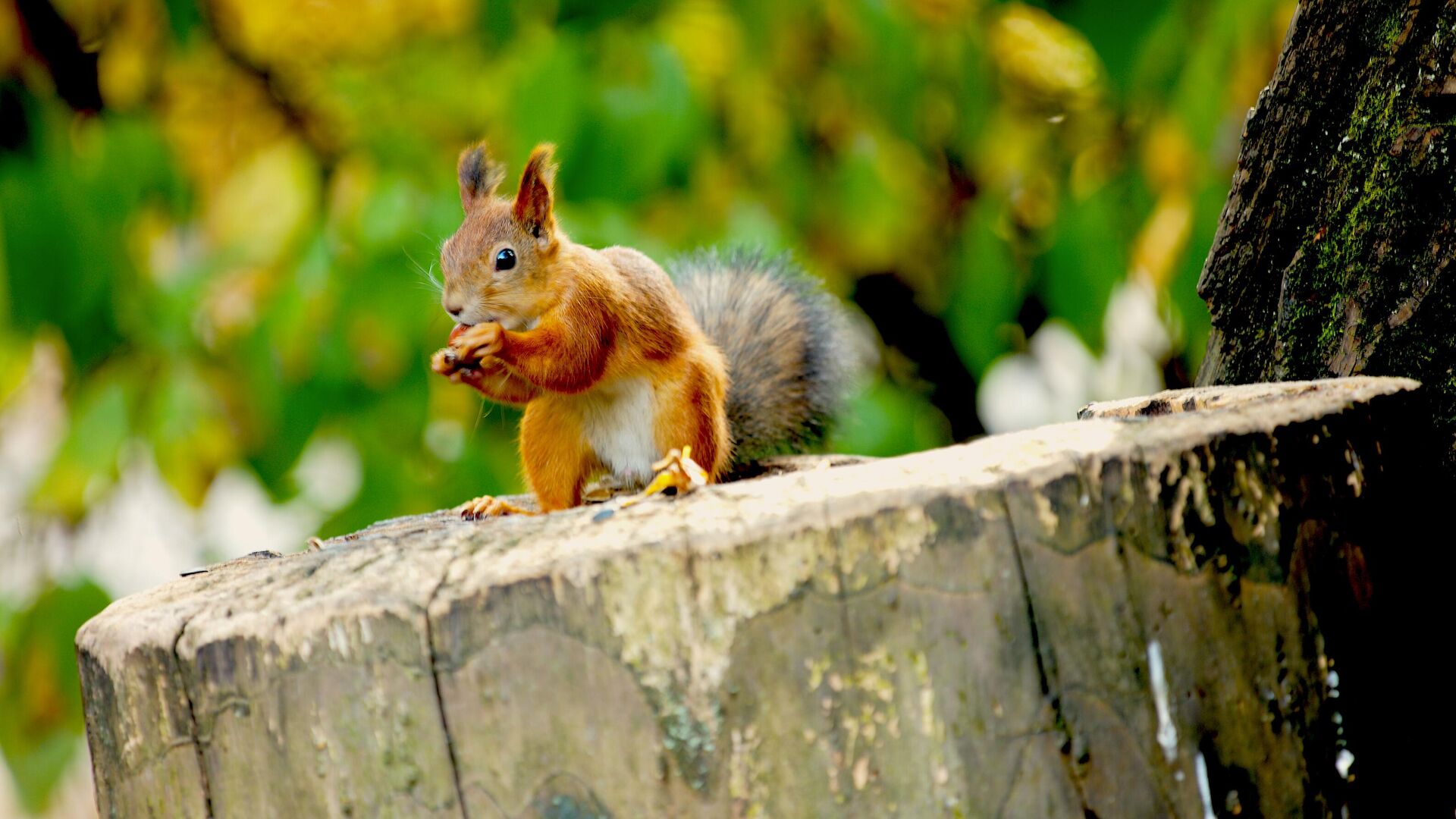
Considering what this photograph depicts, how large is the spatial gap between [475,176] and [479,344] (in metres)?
0.29

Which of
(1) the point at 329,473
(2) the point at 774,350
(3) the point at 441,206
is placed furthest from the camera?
(1) the point at 329,473

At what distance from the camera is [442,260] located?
137cm

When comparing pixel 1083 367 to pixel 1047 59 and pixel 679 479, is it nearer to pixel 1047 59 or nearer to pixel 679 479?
pixel 1047 59

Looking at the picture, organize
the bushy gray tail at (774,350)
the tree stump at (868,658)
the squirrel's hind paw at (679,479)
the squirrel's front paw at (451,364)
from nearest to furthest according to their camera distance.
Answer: the tree stump at (868,658), the squirrel's hind paw at (679,479), the squirrel's front paw at (451,364), the bushy gray tail at (774,350)

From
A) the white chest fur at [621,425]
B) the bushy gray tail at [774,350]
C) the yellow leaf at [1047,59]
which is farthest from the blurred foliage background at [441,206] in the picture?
the white chest fur at [621,425]

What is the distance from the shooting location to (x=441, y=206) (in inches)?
74.5

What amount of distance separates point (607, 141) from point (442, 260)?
2.23 feet

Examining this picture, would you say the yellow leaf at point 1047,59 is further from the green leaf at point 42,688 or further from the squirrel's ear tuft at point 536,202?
the green leaf at point 42,688

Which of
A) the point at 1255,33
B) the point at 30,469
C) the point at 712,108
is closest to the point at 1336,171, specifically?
the point at 1255,33

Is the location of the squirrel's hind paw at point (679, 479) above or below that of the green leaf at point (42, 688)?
below

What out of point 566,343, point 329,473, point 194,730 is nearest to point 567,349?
point 566,343

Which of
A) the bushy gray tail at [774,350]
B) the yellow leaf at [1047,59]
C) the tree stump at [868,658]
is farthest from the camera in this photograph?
the yellow leaf at [1047,59]

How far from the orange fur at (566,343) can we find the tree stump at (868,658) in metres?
0.51

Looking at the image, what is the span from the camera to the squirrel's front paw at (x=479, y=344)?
1.24 m
